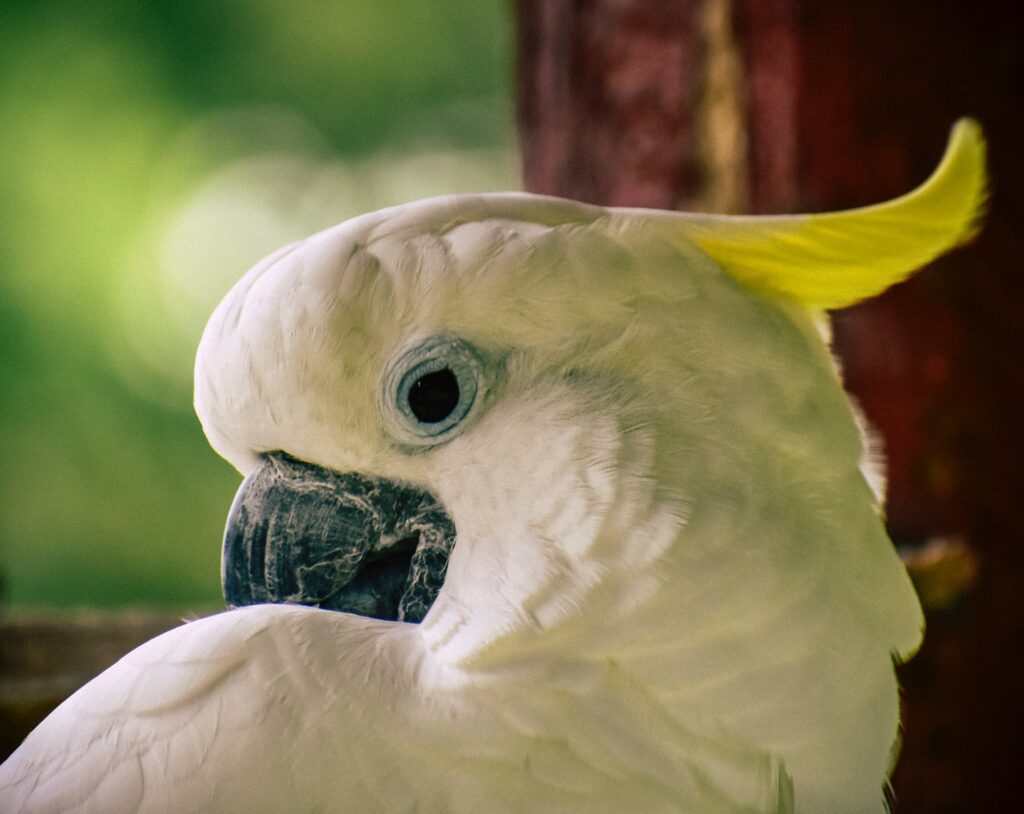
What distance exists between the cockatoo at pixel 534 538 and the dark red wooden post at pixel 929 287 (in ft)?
2.83

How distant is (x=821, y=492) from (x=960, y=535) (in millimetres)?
1078

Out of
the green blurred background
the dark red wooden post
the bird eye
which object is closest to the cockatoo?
the bird eye

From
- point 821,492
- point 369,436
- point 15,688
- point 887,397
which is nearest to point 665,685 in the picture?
point 821,492

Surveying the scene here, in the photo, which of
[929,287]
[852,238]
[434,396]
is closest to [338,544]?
[434,396]

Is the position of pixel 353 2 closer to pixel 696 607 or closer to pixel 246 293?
pixel 246 293

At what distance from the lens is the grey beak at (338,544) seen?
38.4 inches

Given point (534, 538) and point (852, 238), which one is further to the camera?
point (852, 238)

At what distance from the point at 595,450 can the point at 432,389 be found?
167 mm

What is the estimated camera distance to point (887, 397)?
1893 millimetres

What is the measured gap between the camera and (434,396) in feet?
3.06

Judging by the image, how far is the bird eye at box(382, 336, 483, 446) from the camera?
0.92 meters

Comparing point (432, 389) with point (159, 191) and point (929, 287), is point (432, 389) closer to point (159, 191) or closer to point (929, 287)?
point (929, 287)

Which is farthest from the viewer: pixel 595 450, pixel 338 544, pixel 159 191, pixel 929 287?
pixel 159 191

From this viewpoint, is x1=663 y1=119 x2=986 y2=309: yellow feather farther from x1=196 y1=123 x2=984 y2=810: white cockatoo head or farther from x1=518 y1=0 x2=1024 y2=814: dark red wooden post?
x1=518 y1=0 x2=1024 y2=814: dark red wooden post
